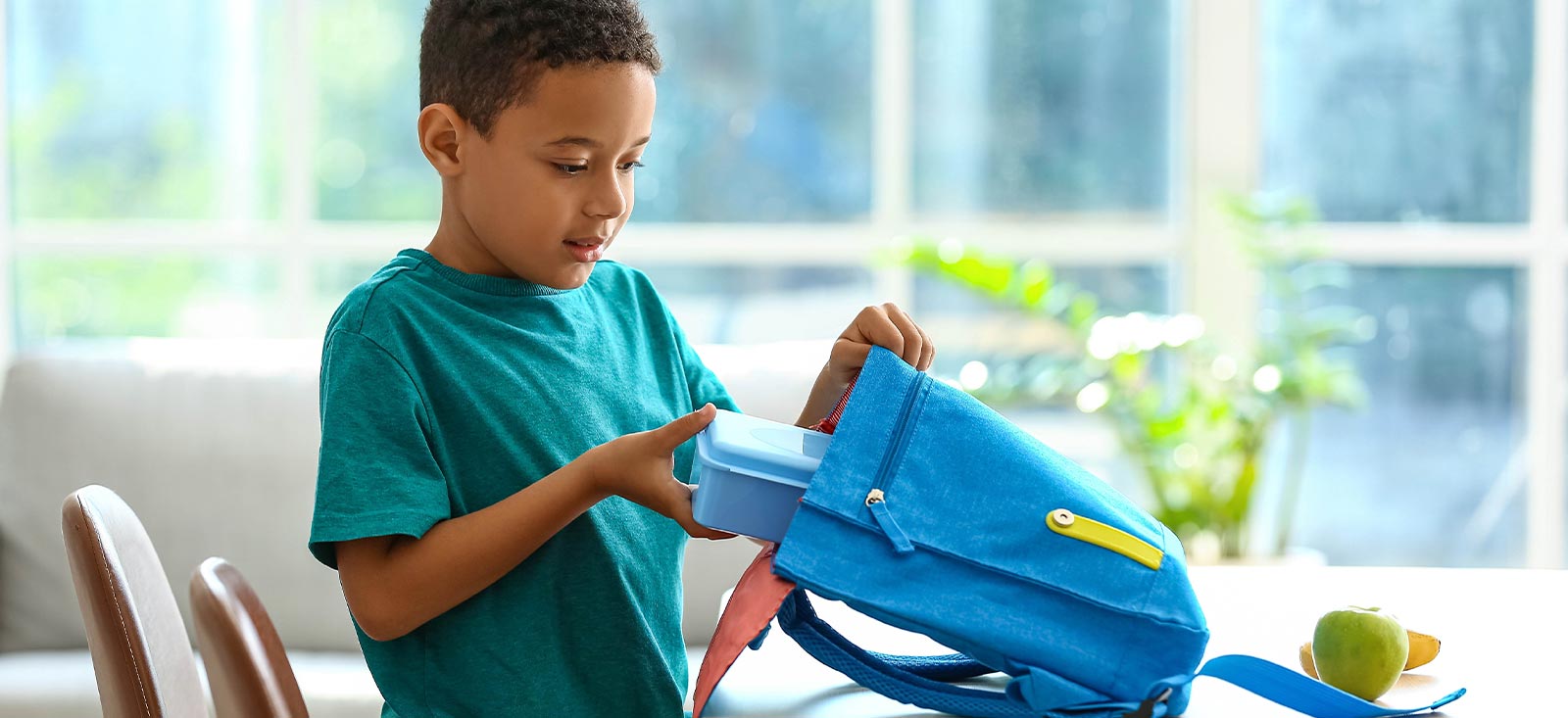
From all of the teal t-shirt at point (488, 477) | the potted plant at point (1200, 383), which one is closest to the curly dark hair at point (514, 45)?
the teal t-shirt at point (488, 477)

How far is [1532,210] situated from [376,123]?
2.93 metres

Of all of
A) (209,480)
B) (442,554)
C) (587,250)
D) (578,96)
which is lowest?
(209,480)

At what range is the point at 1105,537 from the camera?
0.76 meters

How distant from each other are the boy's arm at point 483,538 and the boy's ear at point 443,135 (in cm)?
26

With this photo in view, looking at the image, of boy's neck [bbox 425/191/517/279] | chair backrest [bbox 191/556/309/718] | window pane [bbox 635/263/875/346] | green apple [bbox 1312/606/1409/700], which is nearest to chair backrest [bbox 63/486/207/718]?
chair backrest [bbox 191/556/309/718]

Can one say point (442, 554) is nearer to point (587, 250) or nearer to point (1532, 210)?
point (587, 250)

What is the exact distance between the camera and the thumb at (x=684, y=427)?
2.69 ft

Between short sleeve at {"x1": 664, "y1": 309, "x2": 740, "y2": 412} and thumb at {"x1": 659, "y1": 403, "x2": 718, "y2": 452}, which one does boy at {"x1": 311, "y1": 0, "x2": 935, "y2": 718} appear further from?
short sleeve at {"x1": 664, "y1": 309, "x2": 740, "y2": 412}

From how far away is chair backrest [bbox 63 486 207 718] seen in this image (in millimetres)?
910

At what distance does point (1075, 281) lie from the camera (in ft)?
10.7

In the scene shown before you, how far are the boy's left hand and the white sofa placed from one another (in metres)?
1.09

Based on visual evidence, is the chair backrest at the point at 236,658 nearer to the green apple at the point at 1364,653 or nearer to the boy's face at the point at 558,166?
the boy's face at the point at 558,166

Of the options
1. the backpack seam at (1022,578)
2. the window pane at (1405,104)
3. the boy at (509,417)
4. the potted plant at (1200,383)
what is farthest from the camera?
the window pane at (1405,104)

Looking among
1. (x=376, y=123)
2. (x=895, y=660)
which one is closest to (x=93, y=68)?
(x=376, y=123)
